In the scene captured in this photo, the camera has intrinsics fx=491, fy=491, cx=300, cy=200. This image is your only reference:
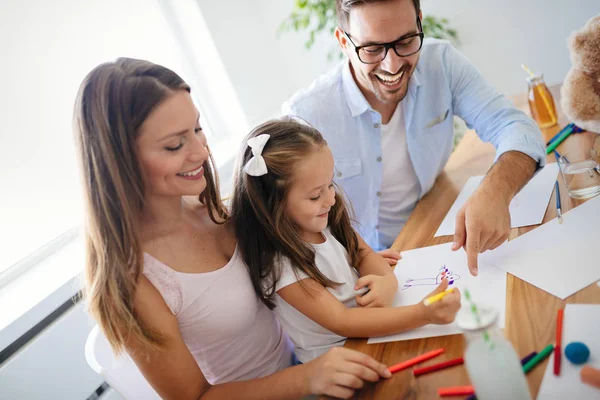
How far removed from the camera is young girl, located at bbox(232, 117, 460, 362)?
96cm

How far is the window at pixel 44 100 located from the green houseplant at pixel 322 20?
1.71 ft

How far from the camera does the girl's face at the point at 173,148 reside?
89cm

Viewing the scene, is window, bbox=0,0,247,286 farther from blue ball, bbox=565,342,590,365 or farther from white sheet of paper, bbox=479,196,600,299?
blue ball, bbox=565,342,590,365

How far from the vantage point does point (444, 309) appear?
78 cm

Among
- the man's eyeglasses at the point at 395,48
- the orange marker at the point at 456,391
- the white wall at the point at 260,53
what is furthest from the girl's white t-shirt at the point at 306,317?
the white wall at the point at 260,53

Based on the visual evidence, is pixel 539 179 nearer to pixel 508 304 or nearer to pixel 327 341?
pixel 508 304

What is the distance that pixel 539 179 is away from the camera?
1.27 metres

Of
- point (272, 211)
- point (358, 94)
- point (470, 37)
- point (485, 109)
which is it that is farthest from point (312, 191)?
point (470, 37)

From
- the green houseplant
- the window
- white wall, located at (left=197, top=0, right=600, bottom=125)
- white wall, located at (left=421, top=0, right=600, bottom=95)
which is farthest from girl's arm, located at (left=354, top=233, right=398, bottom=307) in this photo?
white wall, located at (left=421, top=0, right=600, bottom=95)

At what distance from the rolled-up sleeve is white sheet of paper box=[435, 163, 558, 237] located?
98mm

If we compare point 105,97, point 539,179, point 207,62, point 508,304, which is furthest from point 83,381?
point 207,62

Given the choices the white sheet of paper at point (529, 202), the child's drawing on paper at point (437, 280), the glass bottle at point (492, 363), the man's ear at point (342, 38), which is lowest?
the white sheet of paper at point (529, 202)

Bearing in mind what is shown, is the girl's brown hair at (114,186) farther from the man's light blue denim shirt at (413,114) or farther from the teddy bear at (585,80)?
the teddy bear at (585,80)

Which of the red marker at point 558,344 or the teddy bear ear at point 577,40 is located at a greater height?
the teddy bear ear at point 577,40
